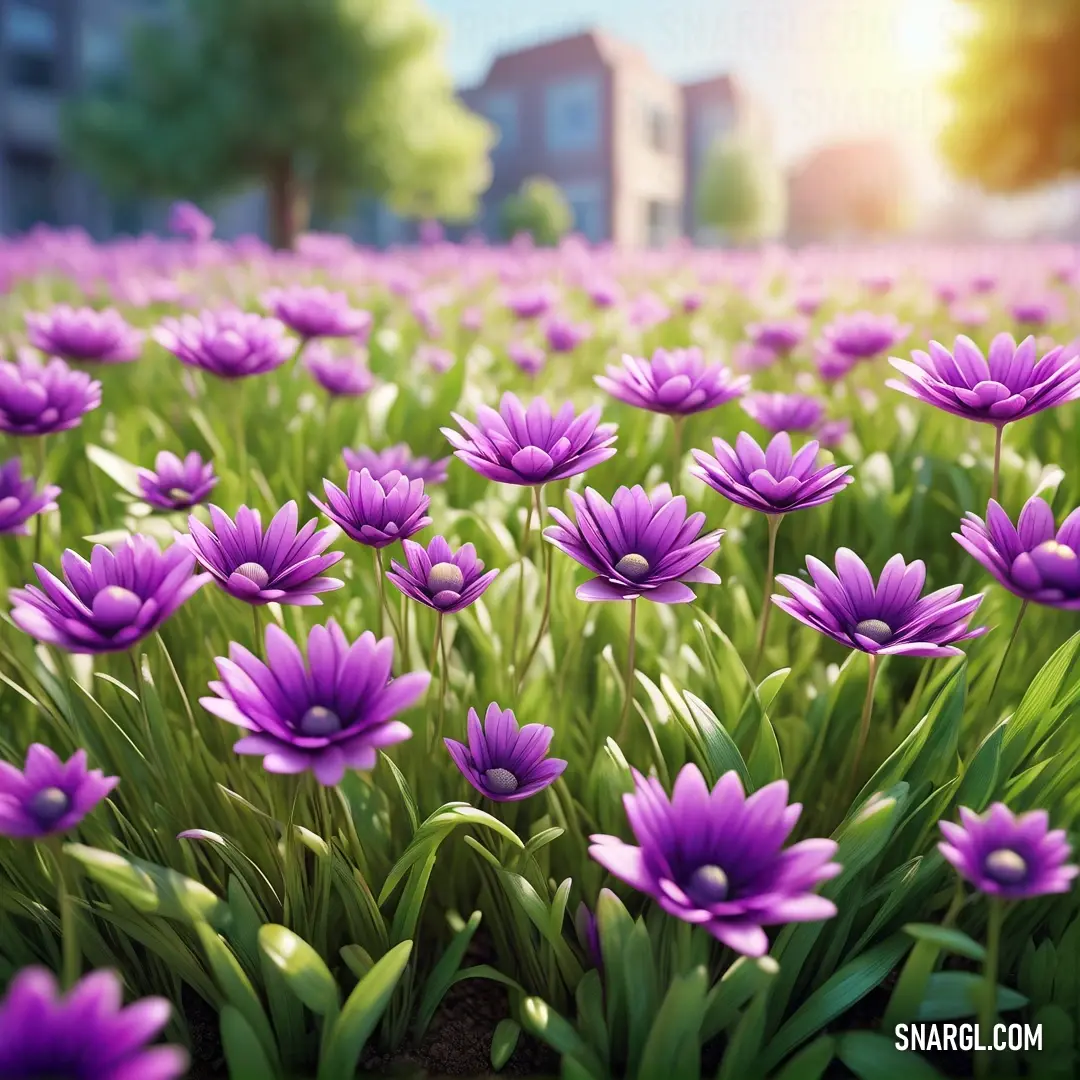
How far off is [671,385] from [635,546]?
0.40 metres

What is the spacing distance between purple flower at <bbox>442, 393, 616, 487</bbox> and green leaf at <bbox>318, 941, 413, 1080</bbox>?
55 centimetres

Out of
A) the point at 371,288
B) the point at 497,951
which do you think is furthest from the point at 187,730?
the point at 371,288

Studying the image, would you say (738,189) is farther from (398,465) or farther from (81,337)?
(398,465)

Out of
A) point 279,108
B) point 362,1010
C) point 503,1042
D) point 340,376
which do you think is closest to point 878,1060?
point 503,1042

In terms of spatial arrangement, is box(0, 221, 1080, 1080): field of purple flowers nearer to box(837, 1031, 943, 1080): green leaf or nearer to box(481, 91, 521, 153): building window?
box(837, 1031, 943, 1080): green leaf

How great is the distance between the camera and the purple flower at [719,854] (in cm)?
85

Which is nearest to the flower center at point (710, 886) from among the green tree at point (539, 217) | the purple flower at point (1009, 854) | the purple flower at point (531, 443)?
the purple flower at point (1009, 854)

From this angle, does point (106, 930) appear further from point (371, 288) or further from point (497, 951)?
point (371, 288)

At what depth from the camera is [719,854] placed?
94 cm

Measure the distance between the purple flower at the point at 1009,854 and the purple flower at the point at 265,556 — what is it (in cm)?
68

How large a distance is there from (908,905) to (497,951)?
21.5 inches

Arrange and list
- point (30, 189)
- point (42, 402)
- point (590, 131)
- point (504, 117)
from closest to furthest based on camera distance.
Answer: point (42, 402)
point (30, 189)
point (590, 131)
point (504, 117)

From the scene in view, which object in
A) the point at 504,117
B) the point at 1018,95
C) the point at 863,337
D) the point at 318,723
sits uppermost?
the point at 504,117

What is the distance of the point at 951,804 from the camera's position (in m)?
1.30
